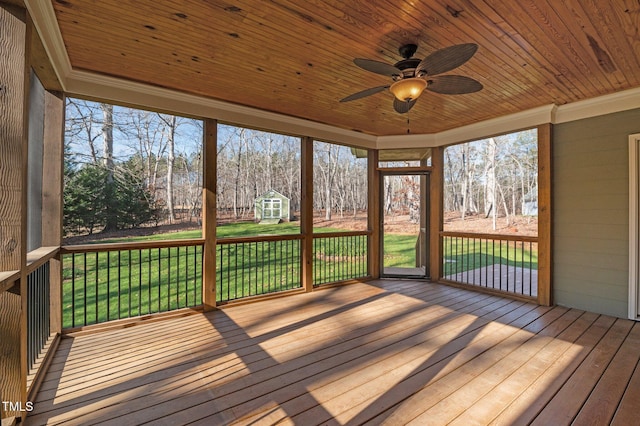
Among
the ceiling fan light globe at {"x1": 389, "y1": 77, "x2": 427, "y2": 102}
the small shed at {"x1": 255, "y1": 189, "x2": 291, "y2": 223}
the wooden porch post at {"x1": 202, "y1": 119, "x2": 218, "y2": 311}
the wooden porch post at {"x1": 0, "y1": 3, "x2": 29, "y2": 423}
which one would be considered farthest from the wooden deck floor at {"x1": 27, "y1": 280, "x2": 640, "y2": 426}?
the ceiling fan light globe at {"x1": 389, "y1": 77, "x2": 427, "y2": 102}

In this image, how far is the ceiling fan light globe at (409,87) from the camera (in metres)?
2.22

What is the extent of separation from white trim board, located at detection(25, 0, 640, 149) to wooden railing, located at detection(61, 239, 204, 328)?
5.18ft

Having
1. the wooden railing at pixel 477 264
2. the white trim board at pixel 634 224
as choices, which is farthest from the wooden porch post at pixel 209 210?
the white trim board at pixel 634 224

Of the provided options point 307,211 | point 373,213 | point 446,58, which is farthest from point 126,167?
point 373,213

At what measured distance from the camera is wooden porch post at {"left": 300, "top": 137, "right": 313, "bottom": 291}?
4.39 meters

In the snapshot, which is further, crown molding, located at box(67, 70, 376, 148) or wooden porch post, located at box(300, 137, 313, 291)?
wooden porch post, located at box(300, 137, 313, 291)

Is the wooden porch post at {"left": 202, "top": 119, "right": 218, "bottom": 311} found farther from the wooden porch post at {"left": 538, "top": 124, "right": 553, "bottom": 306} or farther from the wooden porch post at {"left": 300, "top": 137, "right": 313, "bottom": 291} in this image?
the wooden porch post at {"left": 538, "top": 124, "right": 553, "bottom": 306}

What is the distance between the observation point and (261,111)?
3.90m

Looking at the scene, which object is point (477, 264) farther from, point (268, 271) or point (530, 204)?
point (268, 271)

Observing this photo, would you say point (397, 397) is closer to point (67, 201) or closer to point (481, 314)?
point (481, 314)

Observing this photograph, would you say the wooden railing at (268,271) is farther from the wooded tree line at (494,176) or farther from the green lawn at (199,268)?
the wooded tree line at (494,176)

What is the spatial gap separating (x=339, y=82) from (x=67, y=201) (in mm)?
3098

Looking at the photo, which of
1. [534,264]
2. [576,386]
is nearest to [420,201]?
[534,264]

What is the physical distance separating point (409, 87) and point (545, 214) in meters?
2.98
